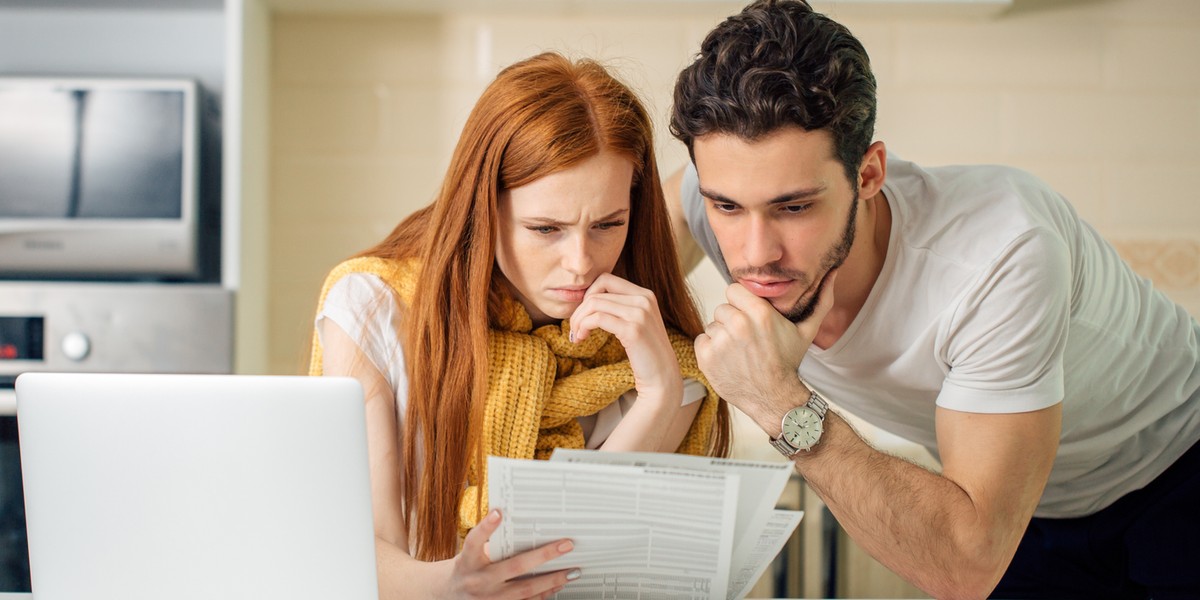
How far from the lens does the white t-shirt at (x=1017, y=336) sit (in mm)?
1292

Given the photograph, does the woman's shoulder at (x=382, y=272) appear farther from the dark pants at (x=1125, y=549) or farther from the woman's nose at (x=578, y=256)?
the dark pants at (x=1125, y=549)

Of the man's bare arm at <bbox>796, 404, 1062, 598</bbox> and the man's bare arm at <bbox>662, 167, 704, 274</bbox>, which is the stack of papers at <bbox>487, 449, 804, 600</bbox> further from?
the man's bare arm at <bbox>662, 167, 704, 274</bbox>

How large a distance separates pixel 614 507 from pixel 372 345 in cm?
63

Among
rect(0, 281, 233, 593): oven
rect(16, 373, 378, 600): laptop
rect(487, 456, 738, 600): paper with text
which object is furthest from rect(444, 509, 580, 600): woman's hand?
rect(0, 281, 233, 593): oven

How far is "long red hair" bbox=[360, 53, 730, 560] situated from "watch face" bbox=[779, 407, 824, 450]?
1.37ft

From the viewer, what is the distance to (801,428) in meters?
1.34

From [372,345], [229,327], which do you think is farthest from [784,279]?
[229,327]

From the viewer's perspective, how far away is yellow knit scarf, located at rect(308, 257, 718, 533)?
4.93ft

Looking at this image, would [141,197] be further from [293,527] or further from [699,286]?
[293,527]

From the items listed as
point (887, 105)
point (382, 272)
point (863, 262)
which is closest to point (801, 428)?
point (863, 262)

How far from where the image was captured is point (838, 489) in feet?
4.40

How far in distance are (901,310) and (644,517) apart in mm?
Answer: 637

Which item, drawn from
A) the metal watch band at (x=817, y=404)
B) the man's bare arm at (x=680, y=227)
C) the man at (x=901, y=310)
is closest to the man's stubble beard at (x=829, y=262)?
the man at (x=901, y=310)

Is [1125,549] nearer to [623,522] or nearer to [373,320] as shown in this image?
[623,522]
